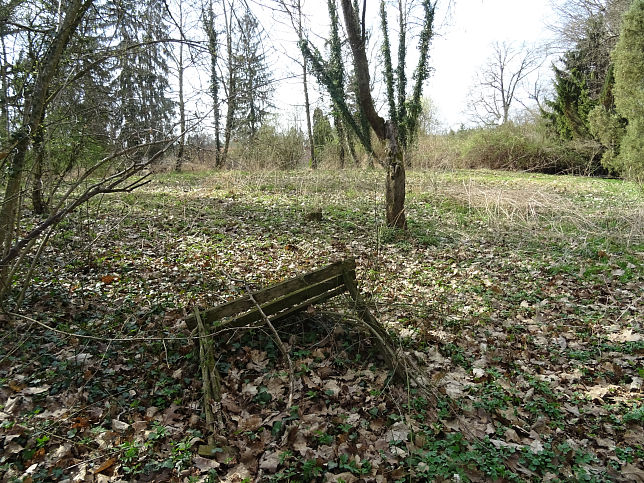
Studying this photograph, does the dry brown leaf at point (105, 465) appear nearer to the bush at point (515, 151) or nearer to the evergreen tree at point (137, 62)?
the evergreen tree at point (137, 62)

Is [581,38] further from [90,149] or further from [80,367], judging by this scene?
[80,367]

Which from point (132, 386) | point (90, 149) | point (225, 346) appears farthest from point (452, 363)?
point (90, 149)

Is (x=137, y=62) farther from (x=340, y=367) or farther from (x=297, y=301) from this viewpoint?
(x=340, y=367)

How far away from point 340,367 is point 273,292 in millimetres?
955

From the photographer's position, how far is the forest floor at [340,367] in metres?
2.64

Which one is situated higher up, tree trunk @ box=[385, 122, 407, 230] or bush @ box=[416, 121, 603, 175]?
bush @ box=[416, 121, 603, 175]

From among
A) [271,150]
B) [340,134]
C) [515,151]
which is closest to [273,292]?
[271,150]

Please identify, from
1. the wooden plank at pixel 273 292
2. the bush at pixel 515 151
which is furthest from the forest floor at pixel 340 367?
the bush at pixel 515 151

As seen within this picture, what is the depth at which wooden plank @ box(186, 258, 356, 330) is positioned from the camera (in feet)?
11.4

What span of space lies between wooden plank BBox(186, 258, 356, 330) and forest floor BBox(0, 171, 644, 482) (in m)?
0.37

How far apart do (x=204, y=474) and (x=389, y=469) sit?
120cm

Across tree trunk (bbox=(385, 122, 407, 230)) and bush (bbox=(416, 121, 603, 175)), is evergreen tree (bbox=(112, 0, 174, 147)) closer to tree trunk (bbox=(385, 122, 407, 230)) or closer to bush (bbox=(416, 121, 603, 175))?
tree trunk (bbox=(385, 122, 407, 230))

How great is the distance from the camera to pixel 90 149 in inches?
218

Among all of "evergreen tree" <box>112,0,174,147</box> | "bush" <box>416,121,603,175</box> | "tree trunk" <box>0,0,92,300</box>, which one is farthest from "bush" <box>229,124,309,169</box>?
"tree trunk" <box>0,0,92,300</box>
